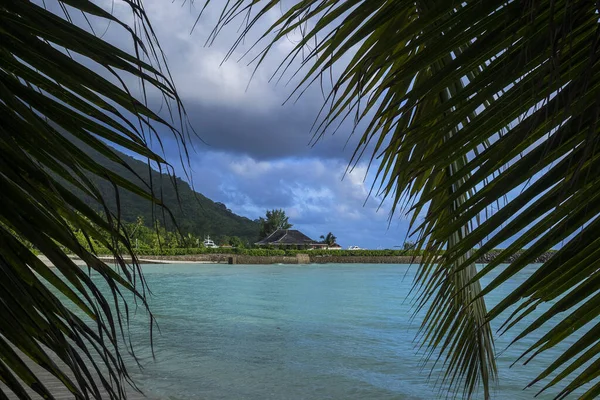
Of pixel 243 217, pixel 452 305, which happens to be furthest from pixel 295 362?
pixel 243 217

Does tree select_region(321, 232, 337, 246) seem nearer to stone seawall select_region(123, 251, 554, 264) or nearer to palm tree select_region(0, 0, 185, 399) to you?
stone seawall select_region(123, 251, 554, 264)

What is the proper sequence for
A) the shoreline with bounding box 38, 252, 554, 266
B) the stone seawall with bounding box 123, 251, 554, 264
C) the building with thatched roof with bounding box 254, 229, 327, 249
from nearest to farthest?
the shoreline with bounding box 38, 252, 554, 266 < the stone seawall with bounding box 123, 251, 554, 264 < the building with thatched roof with bounding box 254, 229, 327, 249

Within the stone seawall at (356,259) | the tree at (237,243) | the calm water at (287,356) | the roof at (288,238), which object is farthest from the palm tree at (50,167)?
the tree at (237,243)

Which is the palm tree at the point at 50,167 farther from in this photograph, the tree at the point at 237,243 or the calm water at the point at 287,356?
the tree at the point at 237,243

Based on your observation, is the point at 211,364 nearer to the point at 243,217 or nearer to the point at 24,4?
the point at 24,4

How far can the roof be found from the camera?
265 ft

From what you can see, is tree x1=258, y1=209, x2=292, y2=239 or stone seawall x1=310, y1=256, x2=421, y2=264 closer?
stone seawall x1=310, y1=256, x2=421, y2=264

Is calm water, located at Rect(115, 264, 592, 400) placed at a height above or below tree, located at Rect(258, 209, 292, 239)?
below

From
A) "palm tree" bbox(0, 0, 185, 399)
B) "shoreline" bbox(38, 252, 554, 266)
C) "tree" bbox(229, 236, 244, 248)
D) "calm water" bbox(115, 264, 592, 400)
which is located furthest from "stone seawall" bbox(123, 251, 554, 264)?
"palm tree" bbox(0, 0, 185, 399)

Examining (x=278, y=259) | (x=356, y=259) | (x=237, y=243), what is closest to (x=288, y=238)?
(x=278, y=259)

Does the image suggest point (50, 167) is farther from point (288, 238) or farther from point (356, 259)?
point (356, 259)

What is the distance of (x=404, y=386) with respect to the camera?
10.2m

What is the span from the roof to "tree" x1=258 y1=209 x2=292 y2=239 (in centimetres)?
1393

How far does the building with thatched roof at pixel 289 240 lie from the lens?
80750 millimetres
